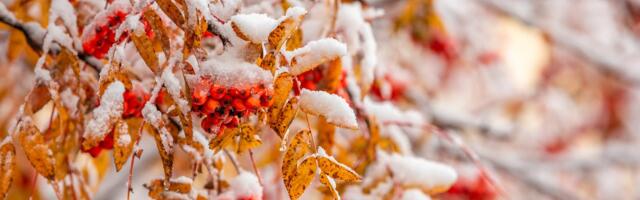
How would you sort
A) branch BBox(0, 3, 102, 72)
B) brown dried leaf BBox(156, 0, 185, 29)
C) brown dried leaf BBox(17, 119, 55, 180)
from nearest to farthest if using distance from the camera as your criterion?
brown dried leaf BBox(156, 0, 185, 29), brown dried leaf BBox(17, 119, 55, 180), branch BBox(0, 3, 102, 72)

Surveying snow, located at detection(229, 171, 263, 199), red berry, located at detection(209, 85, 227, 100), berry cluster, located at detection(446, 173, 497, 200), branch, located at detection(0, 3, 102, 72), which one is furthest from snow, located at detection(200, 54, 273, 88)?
berry cluster, located at detection(446, 173, 497, 200)

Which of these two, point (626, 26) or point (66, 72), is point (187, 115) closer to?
point (66, 72)

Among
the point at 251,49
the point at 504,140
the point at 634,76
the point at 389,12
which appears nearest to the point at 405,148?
the point at 251,49

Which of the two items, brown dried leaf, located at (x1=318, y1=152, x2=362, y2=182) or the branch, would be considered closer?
brown dried leaf, located at (x1=318, y1=152, x2=362, y2=182)

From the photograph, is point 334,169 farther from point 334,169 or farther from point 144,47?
point 144,47

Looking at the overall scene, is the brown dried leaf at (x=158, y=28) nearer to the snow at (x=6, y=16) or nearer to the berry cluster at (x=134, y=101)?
the berry cluster at (x=134, y=101)

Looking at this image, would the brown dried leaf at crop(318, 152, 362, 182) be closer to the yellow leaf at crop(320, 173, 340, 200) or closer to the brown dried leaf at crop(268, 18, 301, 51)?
the yellow leaf at crop(320, 173, 340, 200)

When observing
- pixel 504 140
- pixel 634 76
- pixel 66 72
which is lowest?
pixel 66 72

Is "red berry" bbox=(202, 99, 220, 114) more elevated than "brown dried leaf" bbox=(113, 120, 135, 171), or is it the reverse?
"brown dried leaf" bbox=(113, 120, 135, 171)
